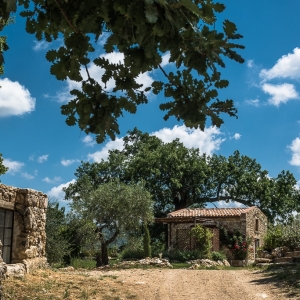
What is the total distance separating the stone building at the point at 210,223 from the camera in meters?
24.6

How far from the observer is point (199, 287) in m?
11.2

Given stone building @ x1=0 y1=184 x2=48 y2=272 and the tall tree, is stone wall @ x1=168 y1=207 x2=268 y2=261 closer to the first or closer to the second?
the tall tree

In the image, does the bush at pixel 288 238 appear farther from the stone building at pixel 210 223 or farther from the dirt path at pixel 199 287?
the dirt path at pixel 199 287

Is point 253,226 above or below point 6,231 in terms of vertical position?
above

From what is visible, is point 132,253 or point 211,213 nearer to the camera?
point 132,253

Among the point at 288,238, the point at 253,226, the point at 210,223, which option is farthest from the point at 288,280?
the point at 253,226

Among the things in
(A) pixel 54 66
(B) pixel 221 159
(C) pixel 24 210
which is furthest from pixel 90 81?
(B) pixel 221 159

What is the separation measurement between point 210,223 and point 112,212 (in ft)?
19.6

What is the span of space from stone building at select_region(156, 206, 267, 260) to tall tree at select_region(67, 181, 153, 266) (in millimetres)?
2759

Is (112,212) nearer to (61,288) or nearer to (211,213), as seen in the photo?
(211,213)

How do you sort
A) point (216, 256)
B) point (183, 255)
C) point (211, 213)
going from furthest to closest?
point (211, 213), point (216, 256), point (183, 255)

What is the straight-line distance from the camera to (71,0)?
342 centimetres

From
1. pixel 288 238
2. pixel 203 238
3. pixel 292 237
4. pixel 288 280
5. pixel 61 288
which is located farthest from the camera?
pixel 203 238

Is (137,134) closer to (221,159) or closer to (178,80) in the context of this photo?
(221,159)
